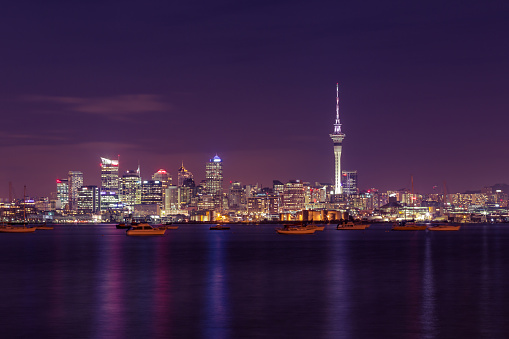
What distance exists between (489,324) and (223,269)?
118 ft

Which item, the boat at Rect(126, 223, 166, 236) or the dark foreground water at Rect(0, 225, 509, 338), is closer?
the dark foreground water at Rect(0, 225, 509, 338)

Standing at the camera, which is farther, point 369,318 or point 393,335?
point 369,318

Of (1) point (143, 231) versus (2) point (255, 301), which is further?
(1) point (143, 231)

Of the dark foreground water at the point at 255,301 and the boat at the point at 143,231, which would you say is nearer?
the dark foreground water at the point at 255,301

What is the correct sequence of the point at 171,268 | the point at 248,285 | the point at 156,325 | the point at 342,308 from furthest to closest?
the point at 171,268 < the point at 248,285 < the point at 342,308 < the point at 156,325

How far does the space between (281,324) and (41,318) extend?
1127cm

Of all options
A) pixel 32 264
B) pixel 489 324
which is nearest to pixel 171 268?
pixel 32 264

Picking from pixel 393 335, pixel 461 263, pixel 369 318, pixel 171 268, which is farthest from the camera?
pixel 461 263

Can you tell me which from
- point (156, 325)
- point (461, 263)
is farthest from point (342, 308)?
point (461, 263)

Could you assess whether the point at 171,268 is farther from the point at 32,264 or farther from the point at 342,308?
the point at 342,308

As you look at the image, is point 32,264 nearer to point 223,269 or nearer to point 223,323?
point 223,269

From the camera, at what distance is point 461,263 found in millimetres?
73938

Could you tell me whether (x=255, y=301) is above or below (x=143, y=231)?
above

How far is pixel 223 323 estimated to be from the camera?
32.8 meters
